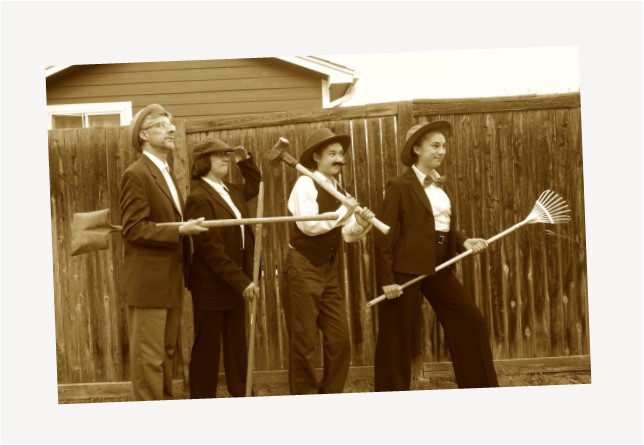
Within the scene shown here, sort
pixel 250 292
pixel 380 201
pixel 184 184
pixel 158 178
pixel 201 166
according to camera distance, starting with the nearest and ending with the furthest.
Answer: pixel 158 178 → pixel 250 292 → pixel 201 166 → pixel 380 201 → pixel 184 184

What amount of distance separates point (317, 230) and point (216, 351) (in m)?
1.20

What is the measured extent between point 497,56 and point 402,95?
0.78 metres

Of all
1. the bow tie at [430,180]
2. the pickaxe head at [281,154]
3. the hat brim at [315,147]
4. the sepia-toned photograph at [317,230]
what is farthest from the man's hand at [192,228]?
the bow tie at [430,180]

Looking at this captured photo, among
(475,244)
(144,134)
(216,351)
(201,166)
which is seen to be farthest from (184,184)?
(475,244)

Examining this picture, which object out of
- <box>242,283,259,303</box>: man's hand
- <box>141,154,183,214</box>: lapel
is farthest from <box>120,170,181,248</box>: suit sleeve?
<box>242,283,259,303</box>: man's hand

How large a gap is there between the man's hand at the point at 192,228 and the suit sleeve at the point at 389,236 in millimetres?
1347

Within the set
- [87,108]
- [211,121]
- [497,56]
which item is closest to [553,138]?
[497,56]

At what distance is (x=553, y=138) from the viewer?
294 inches

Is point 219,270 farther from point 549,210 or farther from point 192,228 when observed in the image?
point 549,210

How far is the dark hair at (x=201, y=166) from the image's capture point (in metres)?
7.22

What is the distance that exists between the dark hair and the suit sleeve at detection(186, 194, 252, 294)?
7.8 inches

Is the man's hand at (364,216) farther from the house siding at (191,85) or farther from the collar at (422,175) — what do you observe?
the house siding at (191,85)

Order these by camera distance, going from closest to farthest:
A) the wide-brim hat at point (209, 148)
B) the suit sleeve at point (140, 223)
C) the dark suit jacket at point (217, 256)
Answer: the suit sleeve at point (140, 223) → the dark suit jacket at point (217, 256) → the wide-brim hat at point (209, 148)

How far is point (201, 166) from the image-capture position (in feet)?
23.7
